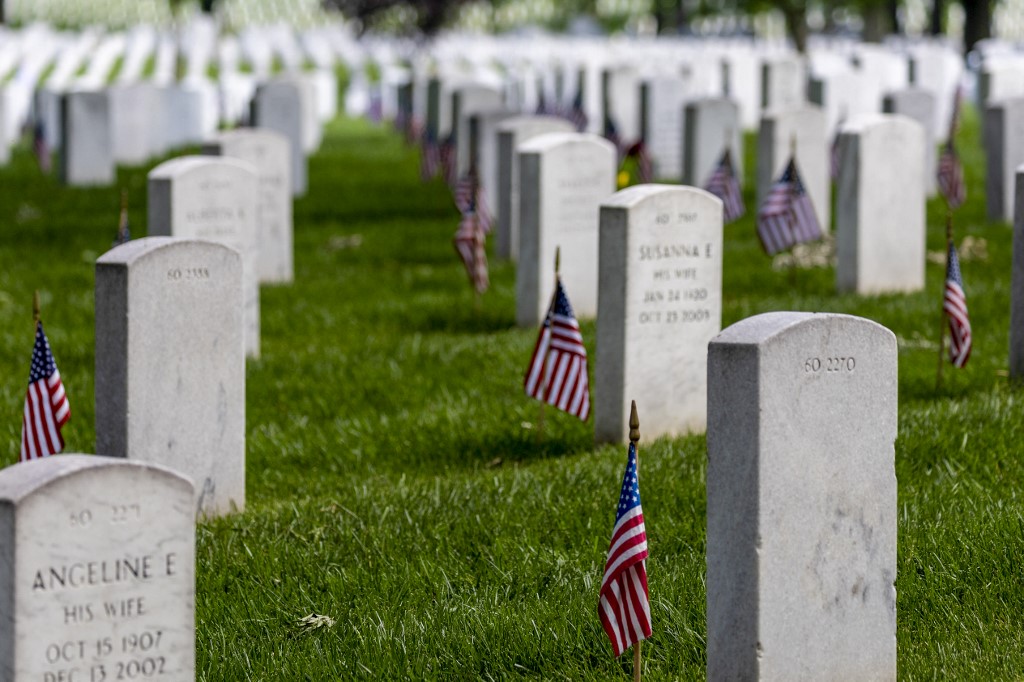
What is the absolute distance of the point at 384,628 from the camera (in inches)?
249

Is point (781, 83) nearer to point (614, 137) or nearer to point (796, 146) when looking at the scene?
point (614, 137)

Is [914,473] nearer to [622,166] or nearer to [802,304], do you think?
[802,304]

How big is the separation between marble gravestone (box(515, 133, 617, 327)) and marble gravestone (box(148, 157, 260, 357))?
1836 mm

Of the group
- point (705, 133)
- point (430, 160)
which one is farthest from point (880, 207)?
point (430, 160)

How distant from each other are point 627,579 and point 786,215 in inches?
300

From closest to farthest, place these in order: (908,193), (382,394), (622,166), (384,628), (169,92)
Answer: (384,628) < (382,394) < (908,193) < (622,166) < (169,92)

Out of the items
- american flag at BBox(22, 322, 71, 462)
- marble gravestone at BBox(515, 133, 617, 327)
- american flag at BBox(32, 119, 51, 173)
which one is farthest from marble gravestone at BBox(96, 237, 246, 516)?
american flag at BBox(32, 119, 51, 173)

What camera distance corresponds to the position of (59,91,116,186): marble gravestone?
2234 centimetres

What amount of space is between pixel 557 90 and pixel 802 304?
23118mm

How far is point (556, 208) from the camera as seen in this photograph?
12039 millimetres

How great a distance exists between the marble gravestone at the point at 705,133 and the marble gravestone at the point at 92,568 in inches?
561

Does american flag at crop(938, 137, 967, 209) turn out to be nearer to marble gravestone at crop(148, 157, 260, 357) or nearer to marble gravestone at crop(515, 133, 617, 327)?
marble gravestone at crop(515, 133, 617, 327)

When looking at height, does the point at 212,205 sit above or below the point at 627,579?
above

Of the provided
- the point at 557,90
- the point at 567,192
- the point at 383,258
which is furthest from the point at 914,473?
the point at 557,90
